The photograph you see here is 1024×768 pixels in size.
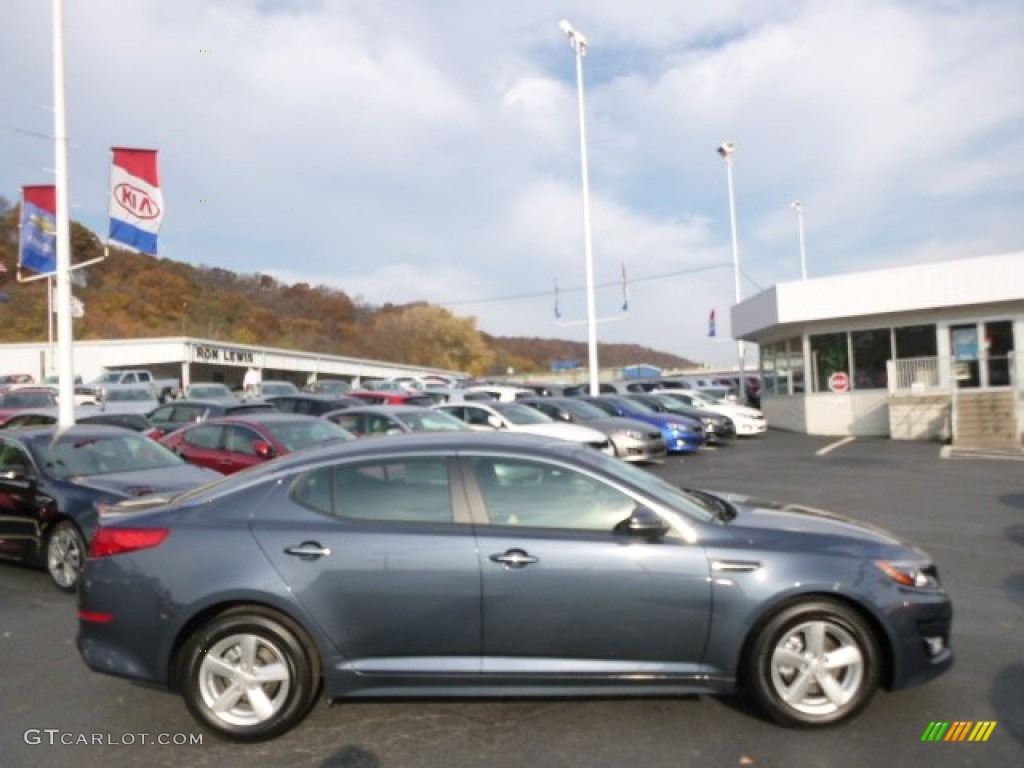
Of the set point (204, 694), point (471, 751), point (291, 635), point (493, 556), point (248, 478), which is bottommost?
point (471, 751)

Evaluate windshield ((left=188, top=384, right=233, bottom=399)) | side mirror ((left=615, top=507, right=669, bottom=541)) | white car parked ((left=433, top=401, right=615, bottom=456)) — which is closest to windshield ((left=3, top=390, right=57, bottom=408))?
windshield ((left=188, top=384, right=233, bottom=399))

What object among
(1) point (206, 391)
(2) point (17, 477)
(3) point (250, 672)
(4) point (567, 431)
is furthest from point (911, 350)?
(1) point (206, 391)

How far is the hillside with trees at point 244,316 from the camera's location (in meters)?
70.4

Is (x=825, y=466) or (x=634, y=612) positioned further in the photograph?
(x=825, y=466)

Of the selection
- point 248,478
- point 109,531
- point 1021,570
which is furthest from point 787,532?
point 1021,570

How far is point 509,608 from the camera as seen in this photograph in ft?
12.5

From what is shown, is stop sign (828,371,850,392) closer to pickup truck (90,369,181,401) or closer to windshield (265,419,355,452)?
windshield (265,419,355,452)

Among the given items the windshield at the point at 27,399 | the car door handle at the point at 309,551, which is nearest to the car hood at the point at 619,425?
the car door handle at the point at 309,551

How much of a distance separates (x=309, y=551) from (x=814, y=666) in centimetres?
260

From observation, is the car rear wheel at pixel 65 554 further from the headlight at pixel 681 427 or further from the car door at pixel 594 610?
the headlight at pixel 681 427

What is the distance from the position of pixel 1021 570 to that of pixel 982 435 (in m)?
15.1

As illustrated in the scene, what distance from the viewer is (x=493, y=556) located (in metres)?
3.86

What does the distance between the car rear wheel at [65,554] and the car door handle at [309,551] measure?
3901 millimetres

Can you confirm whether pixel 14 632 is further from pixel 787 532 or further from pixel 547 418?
pixel 547 418
